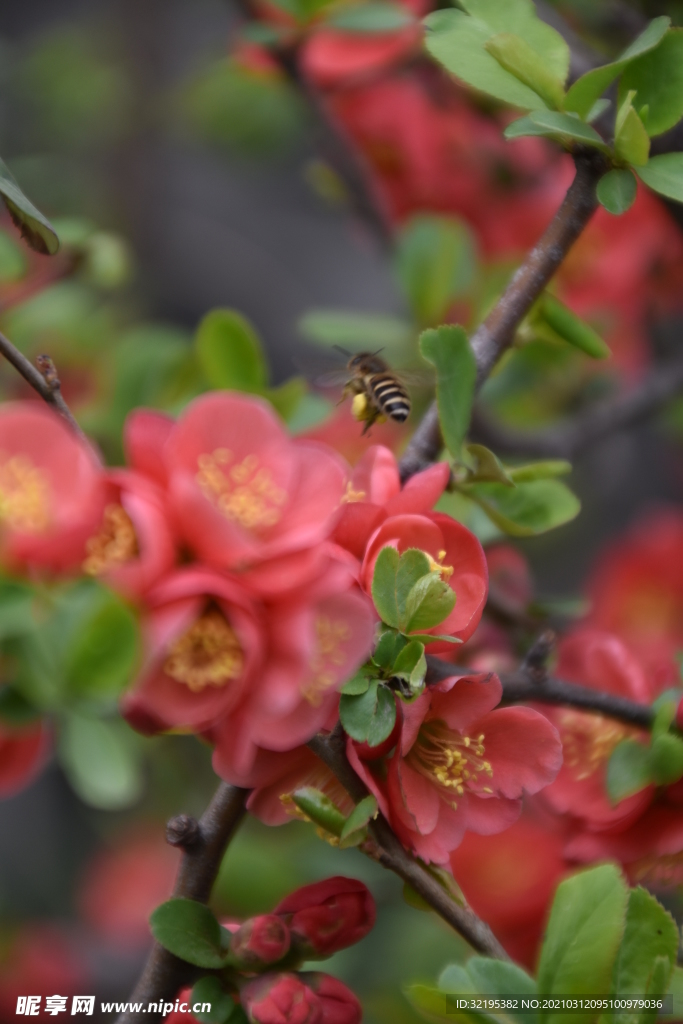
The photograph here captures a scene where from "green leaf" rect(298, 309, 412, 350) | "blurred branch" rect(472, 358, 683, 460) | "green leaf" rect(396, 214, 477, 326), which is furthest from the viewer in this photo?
"blurred branch" rect(472, 358, 683, 460)

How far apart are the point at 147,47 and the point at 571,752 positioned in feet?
7.29

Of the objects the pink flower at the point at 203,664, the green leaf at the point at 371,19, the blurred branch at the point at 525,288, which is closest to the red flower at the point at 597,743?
the blurred branch at the point at 525,288

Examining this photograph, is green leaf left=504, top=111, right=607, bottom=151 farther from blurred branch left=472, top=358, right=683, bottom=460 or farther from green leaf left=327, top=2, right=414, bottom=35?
blurred branch left=472, top=358, right=683, bottom=460

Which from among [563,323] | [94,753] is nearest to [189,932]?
[94,753]

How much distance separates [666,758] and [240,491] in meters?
0.33

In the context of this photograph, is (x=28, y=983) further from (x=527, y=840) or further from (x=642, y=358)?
(x=642, y=358)

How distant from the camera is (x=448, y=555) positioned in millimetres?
571

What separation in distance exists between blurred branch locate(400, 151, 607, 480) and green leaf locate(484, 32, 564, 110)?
4cm

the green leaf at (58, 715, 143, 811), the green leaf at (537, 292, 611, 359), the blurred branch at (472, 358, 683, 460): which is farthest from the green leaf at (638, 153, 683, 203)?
the blurred branch at (472, 358, 683, 460)

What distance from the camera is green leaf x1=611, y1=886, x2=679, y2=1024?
53cm

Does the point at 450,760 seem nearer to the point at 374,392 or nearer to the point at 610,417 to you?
the point at 374,392

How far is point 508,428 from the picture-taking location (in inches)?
49.2

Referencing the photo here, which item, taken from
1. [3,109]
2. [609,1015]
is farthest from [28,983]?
[3,109]

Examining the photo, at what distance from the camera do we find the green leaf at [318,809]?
509mm
